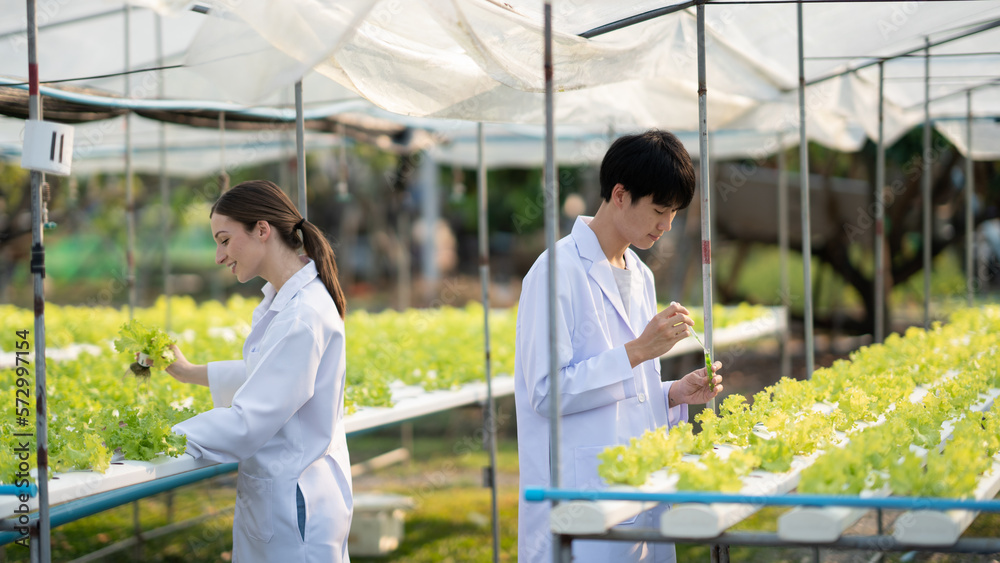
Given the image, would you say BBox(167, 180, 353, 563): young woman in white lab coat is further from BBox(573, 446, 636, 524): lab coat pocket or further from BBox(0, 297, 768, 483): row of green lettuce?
BBox(573, 446, 636, 524): lab coat pocket

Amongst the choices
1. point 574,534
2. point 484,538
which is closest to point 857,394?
point 574,534

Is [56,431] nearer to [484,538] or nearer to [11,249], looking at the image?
[484,538]

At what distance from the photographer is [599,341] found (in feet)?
8.45

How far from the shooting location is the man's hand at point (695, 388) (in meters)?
2.73

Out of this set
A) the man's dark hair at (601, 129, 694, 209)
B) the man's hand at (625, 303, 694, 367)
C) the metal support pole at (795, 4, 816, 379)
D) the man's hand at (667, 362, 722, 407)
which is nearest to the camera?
the man's hand at (625, 303, 694, 367)

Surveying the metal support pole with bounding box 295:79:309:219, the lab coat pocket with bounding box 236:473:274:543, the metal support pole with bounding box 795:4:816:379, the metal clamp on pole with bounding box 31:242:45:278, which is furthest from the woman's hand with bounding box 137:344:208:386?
the metal support pole with bounding box 795:4:816:379

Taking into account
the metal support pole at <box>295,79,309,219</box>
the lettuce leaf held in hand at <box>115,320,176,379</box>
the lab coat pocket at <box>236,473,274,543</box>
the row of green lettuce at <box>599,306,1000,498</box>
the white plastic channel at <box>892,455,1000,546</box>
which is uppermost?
the metal support pole at <box>295,79,309,219</box>

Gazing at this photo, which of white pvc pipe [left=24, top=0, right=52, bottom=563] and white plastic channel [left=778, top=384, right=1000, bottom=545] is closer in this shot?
white plastic channel [left=778, top=384, right=1000, bottom=545]

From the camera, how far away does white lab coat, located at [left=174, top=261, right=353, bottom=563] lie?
2398 millimetres

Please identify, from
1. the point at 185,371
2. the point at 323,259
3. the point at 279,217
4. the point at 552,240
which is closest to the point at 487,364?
the point at 185,371

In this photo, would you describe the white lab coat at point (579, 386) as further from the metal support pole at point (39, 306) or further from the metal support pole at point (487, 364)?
the metal support pole at point (487, 364)

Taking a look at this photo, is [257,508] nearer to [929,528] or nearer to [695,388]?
[695,388]

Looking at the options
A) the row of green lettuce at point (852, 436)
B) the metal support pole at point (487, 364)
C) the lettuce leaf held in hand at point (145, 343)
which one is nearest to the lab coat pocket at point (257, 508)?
the lettuce leaf held in hand at point (145, 343)

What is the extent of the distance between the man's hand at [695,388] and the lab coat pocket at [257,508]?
1.41m
